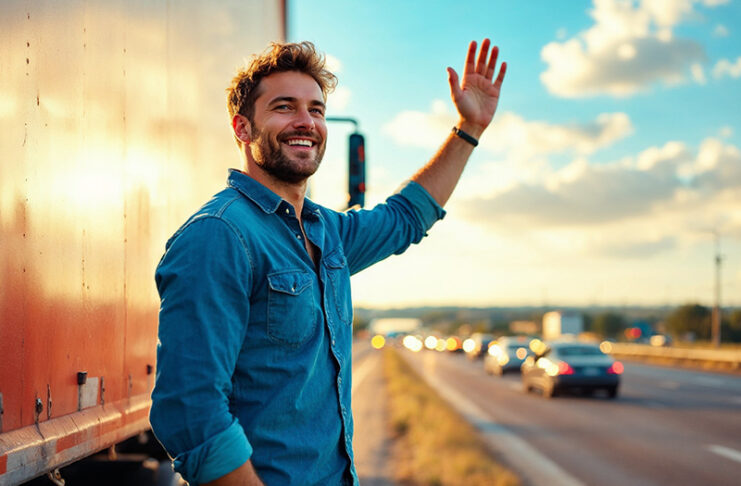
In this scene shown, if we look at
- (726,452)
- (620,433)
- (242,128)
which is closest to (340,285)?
(242,128)

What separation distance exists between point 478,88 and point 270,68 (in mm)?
1321

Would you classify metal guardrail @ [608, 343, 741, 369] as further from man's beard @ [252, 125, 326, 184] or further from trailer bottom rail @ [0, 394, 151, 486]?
man's beard @ [252, 125, 326, 184]

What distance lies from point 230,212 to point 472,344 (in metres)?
56.6

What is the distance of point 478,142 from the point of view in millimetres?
3527

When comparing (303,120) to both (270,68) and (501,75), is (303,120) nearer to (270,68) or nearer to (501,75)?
(270,68)

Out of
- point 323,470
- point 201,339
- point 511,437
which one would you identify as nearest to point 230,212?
point 201,339

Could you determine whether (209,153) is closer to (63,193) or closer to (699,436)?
(63,193)

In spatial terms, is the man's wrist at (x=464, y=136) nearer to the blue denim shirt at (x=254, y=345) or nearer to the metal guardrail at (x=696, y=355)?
the blue denim shirt at (x=254, y=345)

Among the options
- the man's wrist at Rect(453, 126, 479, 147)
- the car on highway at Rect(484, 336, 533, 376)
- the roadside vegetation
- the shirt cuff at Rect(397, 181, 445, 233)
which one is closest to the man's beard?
the shirt cuff at Rect(397, 181, 445, 233)

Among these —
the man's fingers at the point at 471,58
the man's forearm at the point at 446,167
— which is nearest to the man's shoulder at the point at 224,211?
the man's forearm at the point at 446,167

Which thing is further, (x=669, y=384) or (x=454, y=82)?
(x=669, y=384)

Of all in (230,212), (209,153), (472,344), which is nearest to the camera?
(230,212)

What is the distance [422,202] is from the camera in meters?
3.30

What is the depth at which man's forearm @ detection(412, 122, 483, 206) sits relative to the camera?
338 centimetres
